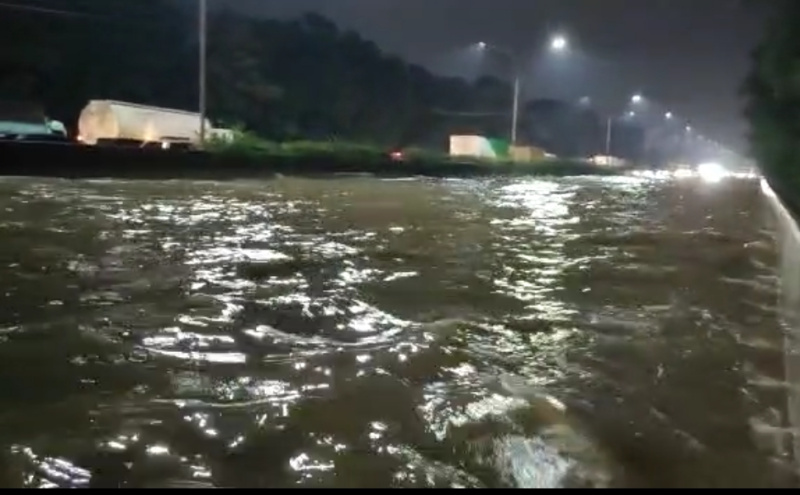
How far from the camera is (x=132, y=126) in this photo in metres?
36.1

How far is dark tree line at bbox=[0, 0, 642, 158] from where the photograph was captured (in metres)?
40.7

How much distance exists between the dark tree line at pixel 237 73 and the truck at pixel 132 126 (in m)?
4.55

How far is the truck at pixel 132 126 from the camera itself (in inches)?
1384

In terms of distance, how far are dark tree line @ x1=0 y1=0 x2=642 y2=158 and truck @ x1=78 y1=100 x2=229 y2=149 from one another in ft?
14.9

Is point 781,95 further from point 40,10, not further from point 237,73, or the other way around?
point 237,73

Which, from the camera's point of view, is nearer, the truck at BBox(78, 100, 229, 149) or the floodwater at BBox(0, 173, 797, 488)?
the floodwater at BBox(0, 173, 797, 488)

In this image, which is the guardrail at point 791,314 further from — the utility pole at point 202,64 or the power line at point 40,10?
the power line at point 40,10

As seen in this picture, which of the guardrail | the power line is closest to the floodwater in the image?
the guardrail

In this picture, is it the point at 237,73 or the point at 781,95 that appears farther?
the point at 237,73

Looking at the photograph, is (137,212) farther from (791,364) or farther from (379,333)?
(791,364)

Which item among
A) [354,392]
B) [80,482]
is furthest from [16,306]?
[80,482]

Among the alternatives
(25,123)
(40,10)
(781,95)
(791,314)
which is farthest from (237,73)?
(791,314)

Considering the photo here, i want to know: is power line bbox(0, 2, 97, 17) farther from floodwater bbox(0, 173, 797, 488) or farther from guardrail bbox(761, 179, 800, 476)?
guardrail bbox(761, 179, 800, 476)

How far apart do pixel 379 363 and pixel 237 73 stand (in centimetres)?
4952
